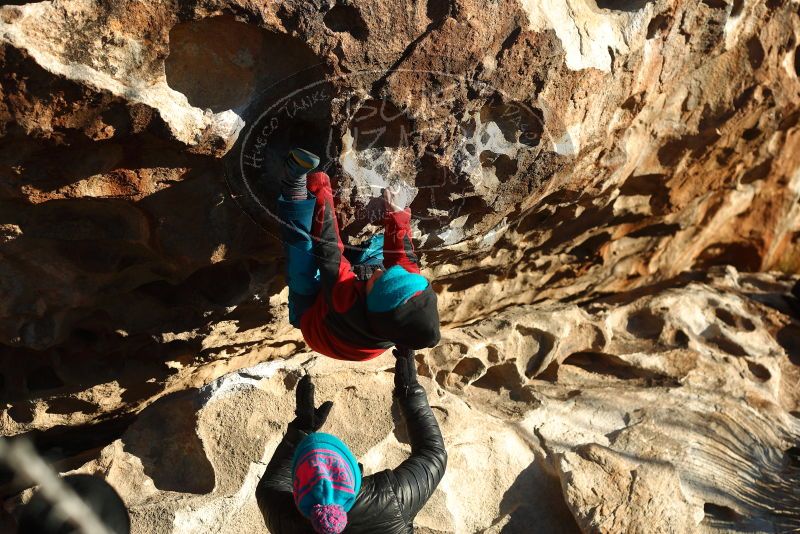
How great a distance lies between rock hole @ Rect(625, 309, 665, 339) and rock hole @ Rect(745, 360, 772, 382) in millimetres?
404

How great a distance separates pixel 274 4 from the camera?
1.74 m

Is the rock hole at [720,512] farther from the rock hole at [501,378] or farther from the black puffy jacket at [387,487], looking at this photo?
the black puffy jacket at [387,487]

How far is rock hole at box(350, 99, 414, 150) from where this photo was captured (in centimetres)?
193

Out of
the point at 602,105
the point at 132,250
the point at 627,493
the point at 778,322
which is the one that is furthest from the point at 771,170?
the point at 132,250

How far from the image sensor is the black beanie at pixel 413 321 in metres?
1.61

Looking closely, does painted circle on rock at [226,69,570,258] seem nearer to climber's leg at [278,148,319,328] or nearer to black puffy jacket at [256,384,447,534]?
climber's leg at [278,148,319,328]

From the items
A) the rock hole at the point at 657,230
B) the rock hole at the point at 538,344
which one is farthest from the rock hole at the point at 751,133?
the rock hole at the point at 538,344

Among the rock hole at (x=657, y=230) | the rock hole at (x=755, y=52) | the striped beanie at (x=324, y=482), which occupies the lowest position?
the striped beanie at (x=324, y=482)

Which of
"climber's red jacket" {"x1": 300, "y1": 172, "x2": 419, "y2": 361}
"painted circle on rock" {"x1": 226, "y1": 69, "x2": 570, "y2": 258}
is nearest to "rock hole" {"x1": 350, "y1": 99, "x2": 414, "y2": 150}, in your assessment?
"painted circle on rock" {"x1": 226, "y1": 69, "x2": 570, "y2": 258}

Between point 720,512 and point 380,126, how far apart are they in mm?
1749

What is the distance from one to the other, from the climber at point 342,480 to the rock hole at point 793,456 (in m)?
1.58

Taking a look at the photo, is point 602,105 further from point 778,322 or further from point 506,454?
point 778,322

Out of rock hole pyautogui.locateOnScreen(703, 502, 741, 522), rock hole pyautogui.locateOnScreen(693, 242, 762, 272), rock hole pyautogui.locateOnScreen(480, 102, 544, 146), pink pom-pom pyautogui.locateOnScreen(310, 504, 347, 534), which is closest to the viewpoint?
pink pom-pom pyautogui.locateOnScreen(310, 504, 347, 534)

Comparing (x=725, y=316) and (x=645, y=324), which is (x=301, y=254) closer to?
(x=645, y=324)
